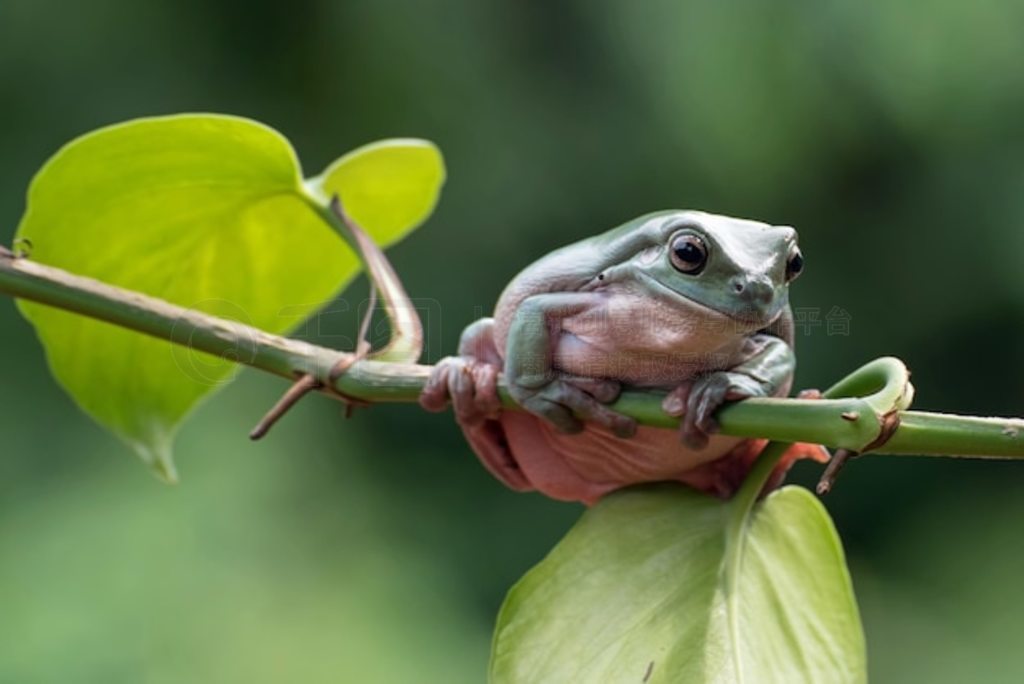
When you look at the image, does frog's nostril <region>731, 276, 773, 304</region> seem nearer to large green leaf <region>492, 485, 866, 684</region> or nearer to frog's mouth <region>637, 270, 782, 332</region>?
frog's mouth <region>637, 270, 782, 332</region>

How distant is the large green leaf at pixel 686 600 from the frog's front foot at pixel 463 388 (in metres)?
0.10

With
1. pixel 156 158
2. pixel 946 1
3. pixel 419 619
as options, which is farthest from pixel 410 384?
pixel 946 1

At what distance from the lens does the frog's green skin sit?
2.27 feet

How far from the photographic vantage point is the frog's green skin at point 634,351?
69 cm

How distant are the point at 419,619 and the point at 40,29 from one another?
1605 millimetres

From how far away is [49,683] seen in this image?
2.12 m

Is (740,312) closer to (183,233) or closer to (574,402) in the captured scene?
(574,402)

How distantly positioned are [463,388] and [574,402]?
8 cm

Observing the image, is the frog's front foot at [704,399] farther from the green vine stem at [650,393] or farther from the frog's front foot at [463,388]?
the frog's front foot at [463,388]

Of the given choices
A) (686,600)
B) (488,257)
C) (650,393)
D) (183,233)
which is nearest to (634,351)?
(650,393)

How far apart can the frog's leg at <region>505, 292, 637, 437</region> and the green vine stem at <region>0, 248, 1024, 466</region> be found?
0.04ft

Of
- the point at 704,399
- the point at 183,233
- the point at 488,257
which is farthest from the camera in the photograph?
the point at 488,257

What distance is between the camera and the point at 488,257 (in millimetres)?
2891

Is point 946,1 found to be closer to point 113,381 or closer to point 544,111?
point 544,111
